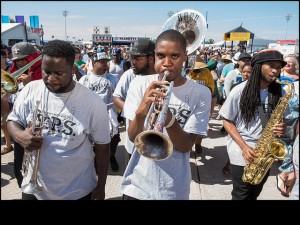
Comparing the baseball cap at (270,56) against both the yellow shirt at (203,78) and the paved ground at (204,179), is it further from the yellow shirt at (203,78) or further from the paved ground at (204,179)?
the yellow shirt at (203,78)

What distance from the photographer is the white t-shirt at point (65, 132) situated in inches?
76.8

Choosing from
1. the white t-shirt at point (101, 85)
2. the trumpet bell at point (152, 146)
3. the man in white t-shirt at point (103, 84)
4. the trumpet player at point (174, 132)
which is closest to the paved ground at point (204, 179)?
the man in white t-shirt at point (103, 84)

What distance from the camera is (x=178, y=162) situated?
1.93 metres

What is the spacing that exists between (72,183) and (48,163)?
23cm

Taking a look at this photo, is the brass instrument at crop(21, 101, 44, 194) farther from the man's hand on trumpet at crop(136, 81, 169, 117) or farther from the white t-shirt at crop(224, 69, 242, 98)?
the white t-shirt at crop(224, 69, 242, 98)

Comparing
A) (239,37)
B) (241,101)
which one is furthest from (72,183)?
(239,37)

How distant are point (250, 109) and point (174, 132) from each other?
117 centimetres

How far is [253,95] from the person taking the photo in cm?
263

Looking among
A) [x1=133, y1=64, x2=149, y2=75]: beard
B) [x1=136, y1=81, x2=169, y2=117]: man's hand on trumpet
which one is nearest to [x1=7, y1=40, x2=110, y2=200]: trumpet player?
[x1=136, y1=81, x2=169, y2=117]: man's hand on trumpet

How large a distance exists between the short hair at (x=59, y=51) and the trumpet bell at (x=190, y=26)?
1547 millimetres

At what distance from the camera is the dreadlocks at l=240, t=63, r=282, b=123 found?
262 centimetres

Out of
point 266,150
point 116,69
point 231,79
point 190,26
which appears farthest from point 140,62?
point 116,69

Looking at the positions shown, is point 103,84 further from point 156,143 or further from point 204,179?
Result: point 156,143

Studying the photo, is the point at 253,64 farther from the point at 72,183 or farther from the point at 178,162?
the point at 72,183
